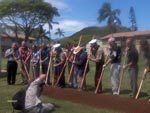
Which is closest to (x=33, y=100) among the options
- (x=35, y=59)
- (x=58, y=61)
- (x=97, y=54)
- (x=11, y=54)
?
(x=97, y=54)

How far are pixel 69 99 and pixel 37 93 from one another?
2603 mm

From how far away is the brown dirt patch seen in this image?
38.7 ft

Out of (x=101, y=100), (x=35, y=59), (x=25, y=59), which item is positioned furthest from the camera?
(x=25, y=59)

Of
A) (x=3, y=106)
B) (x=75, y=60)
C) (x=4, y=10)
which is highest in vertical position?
(x=4, y=10)

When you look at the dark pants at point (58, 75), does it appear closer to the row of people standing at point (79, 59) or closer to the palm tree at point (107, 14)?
the row of people standing at point (79, 59)

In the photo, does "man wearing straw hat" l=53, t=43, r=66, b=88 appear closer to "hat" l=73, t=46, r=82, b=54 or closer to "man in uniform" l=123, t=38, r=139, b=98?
"hat" l=73, t=46, r=82, b=54

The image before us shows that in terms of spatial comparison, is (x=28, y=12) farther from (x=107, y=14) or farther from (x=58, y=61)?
(x=58, y=61)

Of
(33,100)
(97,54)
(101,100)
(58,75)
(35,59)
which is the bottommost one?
(101,100)

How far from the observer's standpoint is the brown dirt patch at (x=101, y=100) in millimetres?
11805

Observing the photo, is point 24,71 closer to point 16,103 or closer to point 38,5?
point 16,103

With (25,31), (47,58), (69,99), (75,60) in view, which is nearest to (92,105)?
(69,99)

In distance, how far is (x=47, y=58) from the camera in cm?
1795

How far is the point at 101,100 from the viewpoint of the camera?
13.0 metres

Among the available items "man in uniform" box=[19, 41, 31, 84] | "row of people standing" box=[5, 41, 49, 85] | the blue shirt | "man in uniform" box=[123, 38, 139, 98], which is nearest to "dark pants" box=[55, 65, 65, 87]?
"row of people standing" box=[5, 41, 49, 85]
